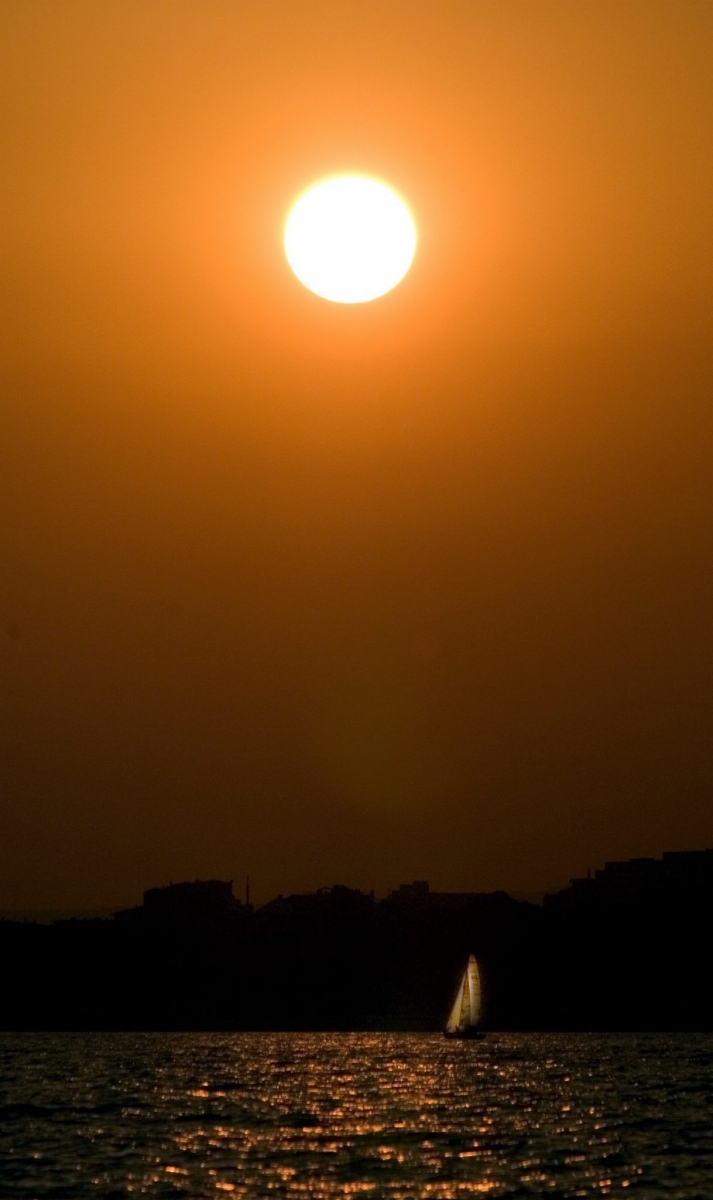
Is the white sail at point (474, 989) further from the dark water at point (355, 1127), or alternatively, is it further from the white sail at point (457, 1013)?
the dark water at point (355, 1127)

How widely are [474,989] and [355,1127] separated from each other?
3879 inches

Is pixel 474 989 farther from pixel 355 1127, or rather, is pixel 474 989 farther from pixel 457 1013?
pixel 355 1127

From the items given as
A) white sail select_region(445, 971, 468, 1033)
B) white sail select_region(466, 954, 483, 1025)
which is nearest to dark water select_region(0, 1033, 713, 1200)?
white sail select_region(466, 954, 483, 1025)

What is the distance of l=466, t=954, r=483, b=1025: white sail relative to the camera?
164 m

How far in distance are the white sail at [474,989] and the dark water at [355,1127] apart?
30570 millimetres

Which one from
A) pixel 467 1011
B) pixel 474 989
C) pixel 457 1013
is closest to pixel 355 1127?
pixel 474 989

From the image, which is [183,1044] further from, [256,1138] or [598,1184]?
[598,1184]

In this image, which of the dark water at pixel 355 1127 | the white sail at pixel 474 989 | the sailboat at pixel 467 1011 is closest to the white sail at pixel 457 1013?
the sailboat at pixel 467 1011

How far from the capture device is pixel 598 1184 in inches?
1967

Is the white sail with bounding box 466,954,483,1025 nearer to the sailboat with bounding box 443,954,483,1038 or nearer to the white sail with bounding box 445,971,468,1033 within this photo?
the sailboat with bounding box 443,954,483,1038

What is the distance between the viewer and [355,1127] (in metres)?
68.8

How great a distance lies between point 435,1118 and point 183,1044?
9998cm

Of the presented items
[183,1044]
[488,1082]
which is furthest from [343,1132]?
[183,1044]

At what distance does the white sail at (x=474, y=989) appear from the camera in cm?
16400
